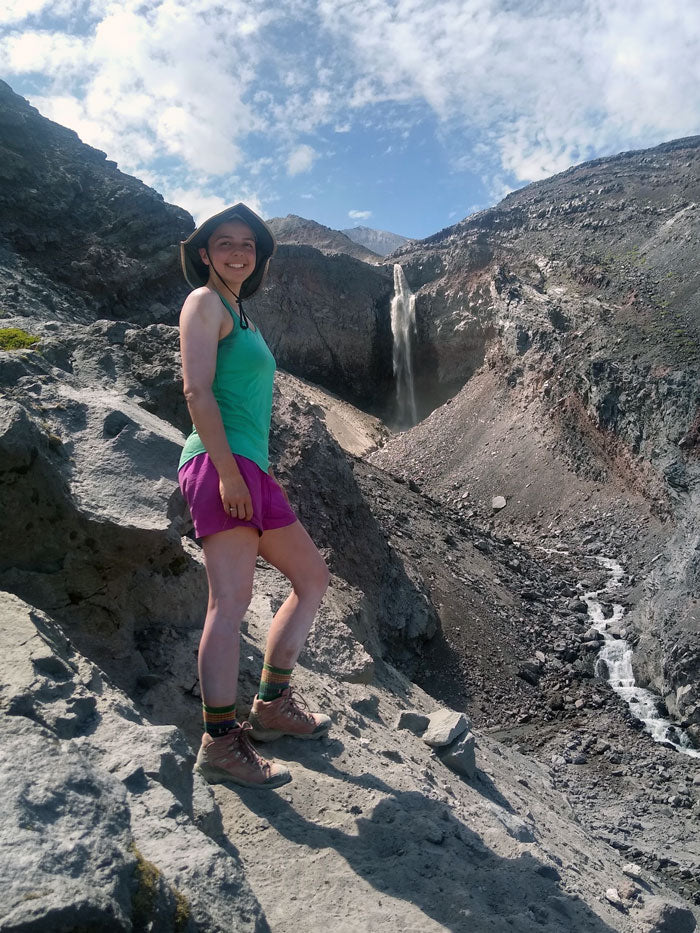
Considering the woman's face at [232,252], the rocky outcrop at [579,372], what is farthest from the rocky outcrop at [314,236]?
the woman's face at [232,252]

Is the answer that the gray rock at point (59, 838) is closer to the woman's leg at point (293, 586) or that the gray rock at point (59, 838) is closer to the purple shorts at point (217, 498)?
the purple shorts at point (217, 498)

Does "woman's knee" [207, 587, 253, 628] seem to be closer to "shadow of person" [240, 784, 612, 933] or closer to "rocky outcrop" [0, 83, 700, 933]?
"rocky outcrop" [0, 83, 700, 933]

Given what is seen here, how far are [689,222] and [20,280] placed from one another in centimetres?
1835

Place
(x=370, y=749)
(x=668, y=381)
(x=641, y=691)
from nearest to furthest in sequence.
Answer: (x=370, y=749) → (x=641, y=691) → (x=668, y=381)

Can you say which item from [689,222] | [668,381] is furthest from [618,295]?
[668,381]

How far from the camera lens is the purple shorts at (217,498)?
2.68 meters

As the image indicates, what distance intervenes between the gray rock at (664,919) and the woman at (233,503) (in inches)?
67.2

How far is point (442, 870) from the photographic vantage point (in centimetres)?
249

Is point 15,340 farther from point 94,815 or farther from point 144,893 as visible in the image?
point 144,893

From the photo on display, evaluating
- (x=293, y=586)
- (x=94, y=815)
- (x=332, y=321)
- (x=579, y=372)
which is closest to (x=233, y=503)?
(x=293, y=586)

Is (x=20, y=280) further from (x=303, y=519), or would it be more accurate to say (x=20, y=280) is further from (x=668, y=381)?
(x=668, y=381)

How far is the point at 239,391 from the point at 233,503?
1.58 ft

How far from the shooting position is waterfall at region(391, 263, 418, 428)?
29328mm

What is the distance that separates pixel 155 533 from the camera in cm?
343
